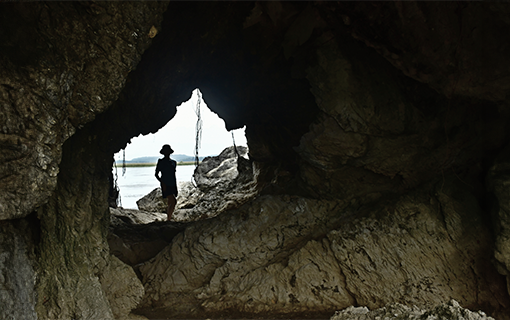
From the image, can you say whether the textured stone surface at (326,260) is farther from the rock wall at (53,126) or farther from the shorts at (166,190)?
the shorts at (166,190)

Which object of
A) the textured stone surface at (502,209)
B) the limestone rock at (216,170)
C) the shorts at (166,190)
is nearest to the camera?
the textured stone surface at (502,209)

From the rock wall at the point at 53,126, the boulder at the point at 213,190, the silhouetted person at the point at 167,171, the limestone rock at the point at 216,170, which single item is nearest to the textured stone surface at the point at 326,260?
the rock wall at the point at 53,126

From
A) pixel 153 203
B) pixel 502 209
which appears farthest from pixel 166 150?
pixel 502 209

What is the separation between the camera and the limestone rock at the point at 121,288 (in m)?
3.23

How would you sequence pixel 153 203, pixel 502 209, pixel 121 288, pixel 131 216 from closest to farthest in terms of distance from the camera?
pixel 502 209, pixel 121 288, pixel 131 216, pixel 153 203

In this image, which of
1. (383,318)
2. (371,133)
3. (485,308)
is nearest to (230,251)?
(383,318)

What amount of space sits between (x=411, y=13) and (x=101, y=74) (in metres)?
2.73

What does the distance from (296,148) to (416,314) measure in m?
2.35

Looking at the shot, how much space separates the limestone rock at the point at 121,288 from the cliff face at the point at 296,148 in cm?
2

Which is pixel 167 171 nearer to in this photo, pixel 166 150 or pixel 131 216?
pixel 166 150

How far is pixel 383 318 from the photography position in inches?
90.4

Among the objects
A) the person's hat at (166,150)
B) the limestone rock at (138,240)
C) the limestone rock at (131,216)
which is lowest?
the limestone rock at (138,240)

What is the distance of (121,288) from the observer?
3346mm

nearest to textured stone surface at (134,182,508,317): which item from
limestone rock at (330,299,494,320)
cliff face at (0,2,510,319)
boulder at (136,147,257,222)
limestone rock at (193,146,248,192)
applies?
cliff face at (0,2,510,319)
